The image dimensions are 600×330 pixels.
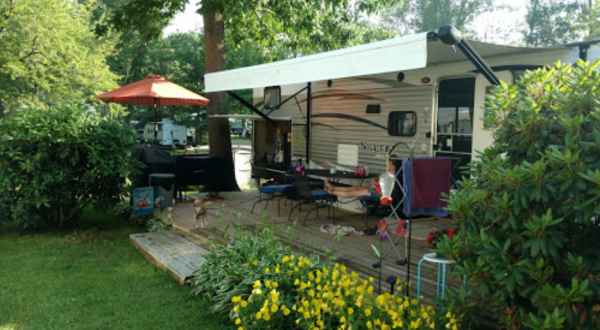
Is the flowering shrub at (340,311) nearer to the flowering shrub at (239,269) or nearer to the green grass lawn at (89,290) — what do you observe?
the flowering shrub at (239,269)

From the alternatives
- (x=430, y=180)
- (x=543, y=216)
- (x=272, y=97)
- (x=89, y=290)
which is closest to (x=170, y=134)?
(x=272, y=97)

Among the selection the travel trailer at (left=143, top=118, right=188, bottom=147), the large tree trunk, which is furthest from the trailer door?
the travel trailer at (left=143, top=118, right=188, bottom=147)

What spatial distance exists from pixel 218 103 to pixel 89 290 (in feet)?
20.8

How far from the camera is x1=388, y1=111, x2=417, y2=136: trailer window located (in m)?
6.86

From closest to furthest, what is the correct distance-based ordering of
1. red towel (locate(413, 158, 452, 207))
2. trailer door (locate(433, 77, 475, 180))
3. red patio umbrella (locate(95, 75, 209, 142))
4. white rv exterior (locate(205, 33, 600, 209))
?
white rv exterior (locate(205, 33, 600, 209))
red towel (locate(413, 158, 452, 207))
trailer door (locate(433, 77, 475, 180))
red patio umbrella (locate(95, 75, 209, 142))

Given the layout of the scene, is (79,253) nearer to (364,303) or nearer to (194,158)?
(194,158)

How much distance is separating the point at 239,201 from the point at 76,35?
35.8 feet

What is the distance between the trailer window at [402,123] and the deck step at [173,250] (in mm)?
3478

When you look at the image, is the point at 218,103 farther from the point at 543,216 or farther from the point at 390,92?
the point at 543,216

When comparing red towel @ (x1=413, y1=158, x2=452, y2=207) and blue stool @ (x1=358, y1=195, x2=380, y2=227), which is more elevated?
red towel @ (x1=413, y1=158, x2=452, y2=207)

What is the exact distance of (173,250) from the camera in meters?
5.44

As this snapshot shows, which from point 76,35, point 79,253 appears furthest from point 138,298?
point 76,35

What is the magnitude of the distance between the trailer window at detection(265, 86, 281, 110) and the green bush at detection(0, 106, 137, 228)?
3.76 metres

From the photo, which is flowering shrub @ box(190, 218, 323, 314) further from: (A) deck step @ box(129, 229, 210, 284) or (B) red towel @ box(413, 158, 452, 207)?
(B) red towel @ box(413, 158, 452, 207)
